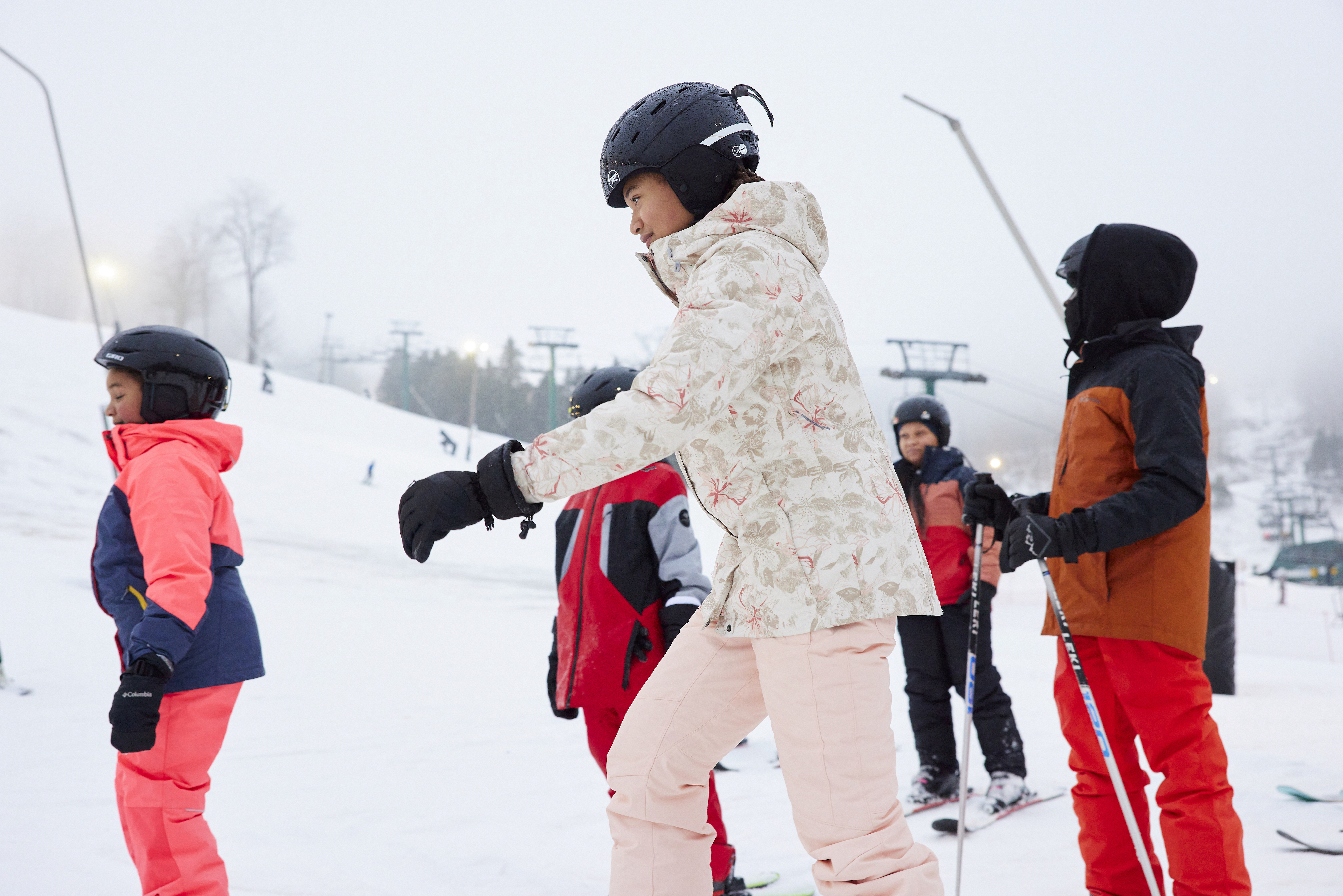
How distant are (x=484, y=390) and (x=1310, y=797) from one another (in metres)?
27.9

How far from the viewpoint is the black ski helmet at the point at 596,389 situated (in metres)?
2.81

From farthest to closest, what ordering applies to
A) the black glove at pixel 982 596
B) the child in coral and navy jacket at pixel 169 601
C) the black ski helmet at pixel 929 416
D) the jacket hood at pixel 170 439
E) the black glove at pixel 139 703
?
1. the black ski helmet at pixel 929 416
2. the black glove at pixel 982 596
3. the jacket hood at pixel 170 439
4. the child in coral and navy jacket at pixel 169 601
5. the black glove at pixel 139 703

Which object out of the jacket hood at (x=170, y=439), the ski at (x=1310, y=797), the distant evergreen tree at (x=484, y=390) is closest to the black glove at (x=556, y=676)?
the jacket hood at (x=170, y=439)

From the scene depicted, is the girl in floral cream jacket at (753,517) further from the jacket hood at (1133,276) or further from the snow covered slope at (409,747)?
the snow covered slope at (409,747)

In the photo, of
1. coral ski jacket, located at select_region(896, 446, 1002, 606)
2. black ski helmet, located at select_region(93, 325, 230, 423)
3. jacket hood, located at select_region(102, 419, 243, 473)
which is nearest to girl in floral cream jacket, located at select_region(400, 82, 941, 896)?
jacket hood, located at select_region(102, 419, 243, 473)

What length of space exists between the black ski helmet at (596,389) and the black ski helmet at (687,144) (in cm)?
117

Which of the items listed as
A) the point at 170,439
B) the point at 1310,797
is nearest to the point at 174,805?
the point at 170,439

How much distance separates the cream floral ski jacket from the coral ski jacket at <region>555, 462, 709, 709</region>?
1033 millimetres

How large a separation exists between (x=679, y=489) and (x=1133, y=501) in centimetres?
125

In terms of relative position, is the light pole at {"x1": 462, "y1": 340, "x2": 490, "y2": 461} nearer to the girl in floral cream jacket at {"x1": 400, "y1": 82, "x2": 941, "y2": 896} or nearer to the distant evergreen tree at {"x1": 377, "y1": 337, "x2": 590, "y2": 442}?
the distant evergreen tree at {"x1": 377, "y1": 337, "x2": 590, "y2": 442}

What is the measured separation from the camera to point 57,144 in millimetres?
7074

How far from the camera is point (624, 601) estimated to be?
101 inches

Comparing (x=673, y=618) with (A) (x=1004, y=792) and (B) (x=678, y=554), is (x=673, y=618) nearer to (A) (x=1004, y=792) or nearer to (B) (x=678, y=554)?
(B) (x=678, y=554)

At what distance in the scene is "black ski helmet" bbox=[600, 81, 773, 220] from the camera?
1.60 meters
